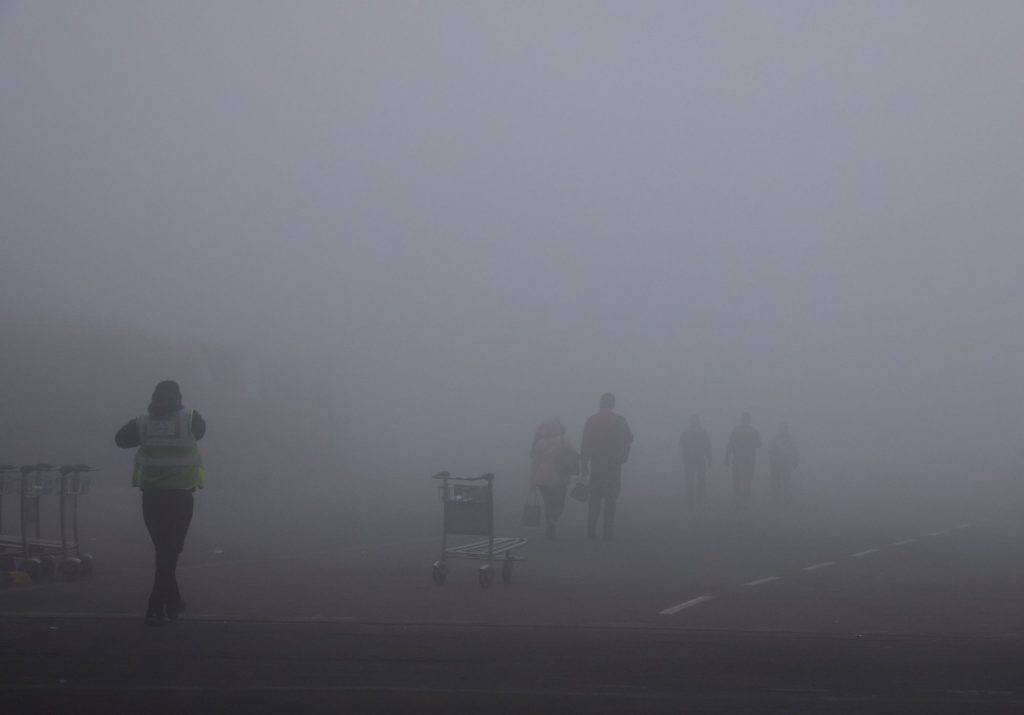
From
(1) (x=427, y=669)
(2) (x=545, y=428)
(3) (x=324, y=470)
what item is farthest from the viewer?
(3) (x=324, y=470)

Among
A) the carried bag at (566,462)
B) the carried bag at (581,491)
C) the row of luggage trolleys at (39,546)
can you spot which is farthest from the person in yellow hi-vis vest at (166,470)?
the carried bag at (581,491)

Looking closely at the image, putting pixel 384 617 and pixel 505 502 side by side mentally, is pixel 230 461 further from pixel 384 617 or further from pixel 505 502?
pixel 384 617

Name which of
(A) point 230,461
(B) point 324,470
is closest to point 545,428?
(A) point 230,461

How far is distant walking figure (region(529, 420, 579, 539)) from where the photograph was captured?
57.5ft

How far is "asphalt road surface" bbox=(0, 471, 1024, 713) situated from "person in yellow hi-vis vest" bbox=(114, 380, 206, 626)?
1.88 ft

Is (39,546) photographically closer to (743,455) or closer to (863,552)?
(863,552)

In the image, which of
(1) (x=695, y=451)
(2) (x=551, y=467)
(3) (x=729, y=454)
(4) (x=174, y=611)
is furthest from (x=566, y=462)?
(3) (x=729, y=454)

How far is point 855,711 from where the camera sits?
6.39m

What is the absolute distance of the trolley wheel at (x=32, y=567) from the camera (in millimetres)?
11741

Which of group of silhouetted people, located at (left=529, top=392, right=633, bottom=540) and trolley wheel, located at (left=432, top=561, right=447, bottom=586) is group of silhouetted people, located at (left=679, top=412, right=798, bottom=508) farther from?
trolley wheel, located at (left=432, top=561, right=447, bottom=586)

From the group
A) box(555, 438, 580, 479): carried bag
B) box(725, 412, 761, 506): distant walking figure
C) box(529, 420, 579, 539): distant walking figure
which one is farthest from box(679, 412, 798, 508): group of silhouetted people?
box(555, 438, 580, 479): carried bag

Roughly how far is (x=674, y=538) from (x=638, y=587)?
6.92 meters

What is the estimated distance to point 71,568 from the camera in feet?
38.5

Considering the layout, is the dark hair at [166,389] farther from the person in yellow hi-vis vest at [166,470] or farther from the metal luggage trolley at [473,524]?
the metal luggage trolley at [473,524]
